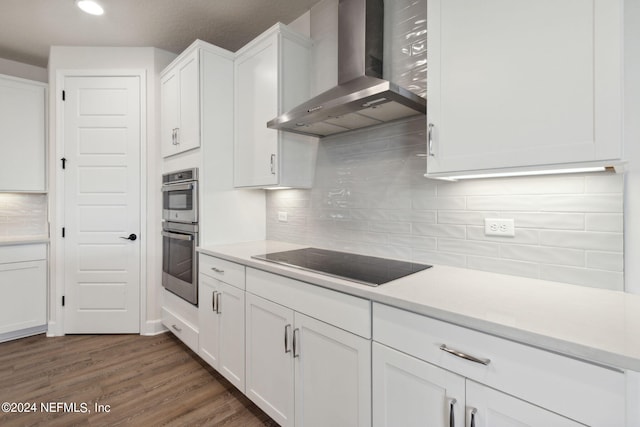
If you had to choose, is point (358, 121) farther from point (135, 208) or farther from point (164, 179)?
point (135, 208)

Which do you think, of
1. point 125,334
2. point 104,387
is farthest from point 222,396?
point 125,334

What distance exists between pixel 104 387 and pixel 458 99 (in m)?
2.71

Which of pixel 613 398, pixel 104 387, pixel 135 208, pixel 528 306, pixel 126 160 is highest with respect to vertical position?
pixel 126 160

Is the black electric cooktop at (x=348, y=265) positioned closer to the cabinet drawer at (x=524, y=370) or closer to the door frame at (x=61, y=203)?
the cabinet drawer at (x=524, y=370)

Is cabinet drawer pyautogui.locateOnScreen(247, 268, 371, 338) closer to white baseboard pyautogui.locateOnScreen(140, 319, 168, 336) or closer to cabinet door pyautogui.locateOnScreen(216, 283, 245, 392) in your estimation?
cabinet door pyautogui.locateOnScreen(216, 283, 245, 392)

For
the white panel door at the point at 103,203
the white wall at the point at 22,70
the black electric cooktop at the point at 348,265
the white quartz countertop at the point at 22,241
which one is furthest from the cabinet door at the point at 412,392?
the white wall at the point at 22,70

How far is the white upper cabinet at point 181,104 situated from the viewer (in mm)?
2371

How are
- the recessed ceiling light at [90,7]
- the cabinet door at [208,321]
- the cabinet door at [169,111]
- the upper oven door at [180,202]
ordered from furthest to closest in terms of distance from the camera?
1. the cabinet door at [169,111]
2. the upper oven door at [180,202]
3. the recessed ceiling light at [90,7]
4. the cabinet door at [208,321]

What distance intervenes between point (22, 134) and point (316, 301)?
11.4 feet

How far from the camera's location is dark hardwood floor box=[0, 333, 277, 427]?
1782mm

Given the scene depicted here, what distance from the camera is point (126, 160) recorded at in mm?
2914

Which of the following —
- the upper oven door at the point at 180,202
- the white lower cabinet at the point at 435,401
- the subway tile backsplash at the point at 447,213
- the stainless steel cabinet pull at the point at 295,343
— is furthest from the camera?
the upper oven door at the point at 180,202

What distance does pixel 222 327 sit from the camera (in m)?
2.03

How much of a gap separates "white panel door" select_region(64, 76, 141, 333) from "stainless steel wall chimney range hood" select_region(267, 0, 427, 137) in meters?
1.83
